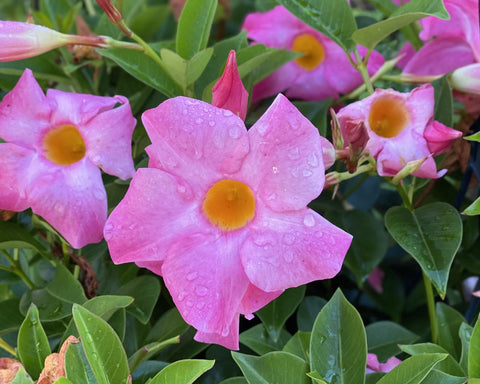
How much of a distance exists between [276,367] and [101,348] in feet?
0.45

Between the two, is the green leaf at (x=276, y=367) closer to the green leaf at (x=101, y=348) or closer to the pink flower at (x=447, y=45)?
the green leaf at (x=101, y=348)

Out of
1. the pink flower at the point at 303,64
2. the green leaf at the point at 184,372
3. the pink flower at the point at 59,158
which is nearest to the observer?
the green leaf at the point at 184,372

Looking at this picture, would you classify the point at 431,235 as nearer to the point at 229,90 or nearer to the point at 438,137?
the point at 438,137

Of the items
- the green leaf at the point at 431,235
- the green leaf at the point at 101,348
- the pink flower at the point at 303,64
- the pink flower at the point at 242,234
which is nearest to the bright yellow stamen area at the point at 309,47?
the pink flower at the point at 303,64

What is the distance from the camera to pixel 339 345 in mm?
Result: 499

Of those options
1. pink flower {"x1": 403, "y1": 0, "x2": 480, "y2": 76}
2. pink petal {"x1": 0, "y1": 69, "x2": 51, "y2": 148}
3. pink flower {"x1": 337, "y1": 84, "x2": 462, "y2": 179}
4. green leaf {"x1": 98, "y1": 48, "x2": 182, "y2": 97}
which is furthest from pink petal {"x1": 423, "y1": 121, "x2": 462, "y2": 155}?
pink petal {"x1": 0, "y1": 69, "x2": 51, "y2": 148}

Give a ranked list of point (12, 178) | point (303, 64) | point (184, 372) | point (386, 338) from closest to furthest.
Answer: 1. point (184, 372)
2. point (12, 178)
3. point (386, 338)
4. point (303, 64)

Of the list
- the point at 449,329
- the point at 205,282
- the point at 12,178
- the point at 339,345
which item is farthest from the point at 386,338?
the point at 12,178

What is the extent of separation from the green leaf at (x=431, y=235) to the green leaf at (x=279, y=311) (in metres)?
0.13

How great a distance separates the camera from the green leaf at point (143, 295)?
607mm

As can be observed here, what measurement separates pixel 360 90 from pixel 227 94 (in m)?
0.24

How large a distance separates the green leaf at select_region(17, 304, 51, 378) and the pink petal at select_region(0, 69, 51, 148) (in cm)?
16

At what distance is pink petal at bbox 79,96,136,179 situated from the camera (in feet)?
1.78

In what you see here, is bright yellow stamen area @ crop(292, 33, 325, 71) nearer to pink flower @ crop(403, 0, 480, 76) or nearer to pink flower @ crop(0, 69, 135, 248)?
pink flower @ crop(403, 0, 480, 76)
